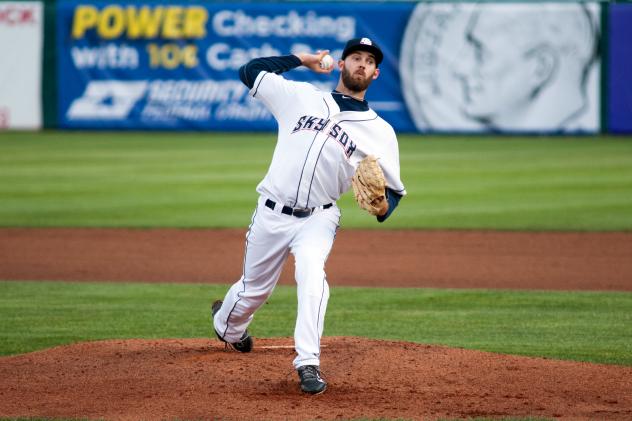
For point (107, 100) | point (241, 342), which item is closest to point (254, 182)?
point (107, 100)

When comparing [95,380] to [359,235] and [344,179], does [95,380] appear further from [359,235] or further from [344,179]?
[359,235]

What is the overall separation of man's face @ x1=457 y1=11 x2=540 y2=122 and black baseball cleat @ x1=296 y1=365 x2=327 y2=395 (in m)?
20.4

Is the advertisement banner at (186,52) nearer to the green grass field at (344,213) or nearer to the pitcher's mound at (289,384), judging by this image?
Result: the green grass field at (344,213)

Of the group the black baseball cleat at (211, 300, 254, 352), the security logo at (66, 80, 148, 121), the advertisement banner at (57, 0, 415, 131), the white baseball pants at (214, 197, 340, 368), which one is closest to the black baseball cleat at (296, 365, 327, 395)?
the white baseball pants at (214, 197, 340, 368)

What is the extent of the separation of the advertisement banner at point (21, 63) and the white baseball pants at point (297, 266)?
22.3 m

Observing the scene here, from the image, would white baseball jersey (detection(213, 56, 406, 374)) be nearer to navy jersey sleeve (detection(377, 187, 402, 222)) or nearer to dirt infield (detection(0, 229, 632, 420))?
navy jersey sleeve (detection(377, 187, 402, 222))

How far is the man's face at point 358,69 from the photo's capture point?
6.09 metres

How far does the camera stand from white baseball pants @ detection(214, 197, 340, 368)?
5934 mm

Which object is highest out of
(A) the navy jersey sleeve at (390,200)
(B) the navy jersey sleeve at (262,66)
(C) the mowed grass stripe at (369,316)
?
(B) the navy jersey sleeve at (262,66)

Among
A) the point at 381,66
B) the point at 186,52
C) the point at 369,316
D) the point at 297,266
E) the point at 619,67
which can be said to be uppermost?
the point at 297,266

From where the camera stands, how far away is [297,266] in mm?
6059

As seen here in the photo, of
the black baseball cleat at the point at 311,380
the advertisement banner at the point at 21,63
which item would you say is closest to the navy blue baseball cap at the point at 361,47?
the black baseball cleat at the point at 311,380

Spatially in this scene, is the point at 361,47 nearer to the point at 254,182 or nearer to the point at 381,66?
the point at 254,182

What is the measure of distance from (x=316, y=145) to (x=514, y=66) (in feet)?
66.2
